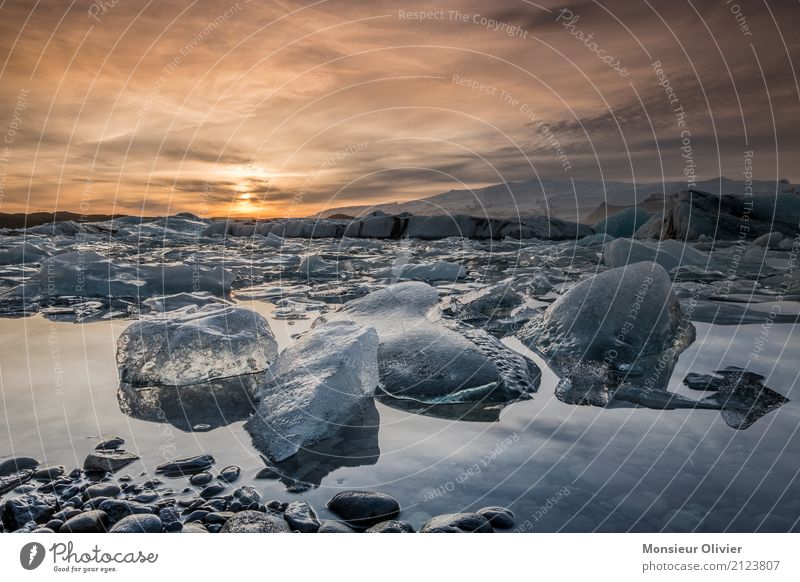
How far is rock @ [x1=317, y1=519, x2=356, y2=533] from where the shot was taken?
208 centimetres

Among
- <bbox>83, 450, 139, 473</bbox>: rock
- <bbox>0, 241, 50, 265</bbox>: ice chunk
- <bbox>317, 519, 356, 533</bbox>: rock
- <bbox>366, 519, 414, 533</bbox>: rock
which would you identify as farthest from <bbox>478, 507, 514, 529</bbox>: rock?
<bbox>0, 241, 50, 265</bbox>: ice chunk

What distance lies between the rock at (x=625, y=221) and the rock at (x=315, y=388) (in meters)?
18.0

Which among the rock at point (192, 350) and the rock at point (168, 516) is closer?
the rock at point (168, 516)

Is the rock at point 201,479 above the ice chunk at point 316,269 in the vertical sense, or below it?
below

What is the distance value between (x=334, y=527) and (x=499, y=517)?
70 centimetres

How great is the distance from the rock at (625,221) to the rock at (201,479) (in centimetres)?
1938

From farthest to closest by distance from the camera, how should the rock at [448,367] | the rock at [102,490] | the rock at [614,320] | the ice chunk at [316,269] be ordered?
the ice chunk at [316,269] → the rock at [614,320] → the rock at [448,367] → the rock at [102,490]

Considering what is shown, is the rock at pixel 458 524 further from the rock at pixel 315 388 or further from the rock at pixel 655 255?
the rock at pixel 655 255

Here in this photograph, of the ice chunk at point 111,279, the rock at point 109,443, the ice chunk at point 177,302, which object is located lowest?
the rock at point 109,443

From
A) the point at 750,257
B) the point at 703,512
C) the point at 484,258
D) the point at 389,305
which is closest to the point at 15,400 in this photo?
the point at 389,305

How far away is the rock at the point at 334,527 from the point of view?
2.08 meters

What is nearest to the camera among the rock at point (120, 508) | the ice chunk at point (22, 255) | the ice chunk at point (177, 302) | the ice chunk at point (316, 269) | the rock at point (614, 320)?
the rock at point (120, 508)

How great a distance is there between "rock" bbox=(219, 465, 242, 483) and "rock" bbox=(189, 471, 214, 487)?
0.17 ft

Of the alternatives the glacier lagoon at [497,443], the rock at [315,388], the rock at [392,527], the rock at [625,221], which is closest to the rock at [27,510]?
the glacier lagoon at [497,443]
